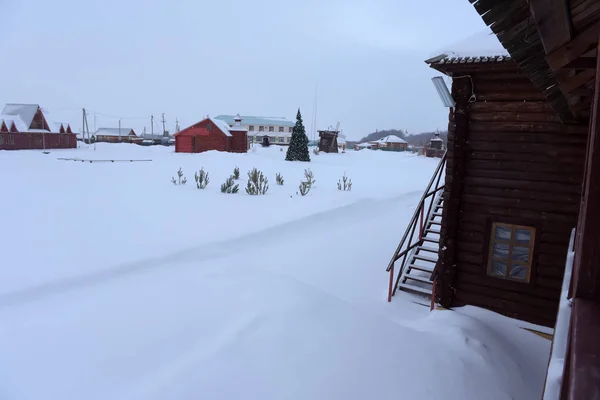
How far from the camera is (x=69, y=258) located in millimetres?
7301

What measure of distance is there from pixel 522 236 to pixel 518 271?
23.2 inches

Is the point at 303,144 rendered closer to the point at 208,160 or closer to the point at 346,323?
the point at 208,160

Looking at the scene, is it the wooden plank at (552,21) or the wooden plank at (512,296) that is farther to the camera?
the wooden plank at (512,296)

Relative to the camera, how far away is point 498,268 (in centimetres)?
633

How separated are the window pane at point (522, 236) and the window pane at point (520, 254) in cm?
12

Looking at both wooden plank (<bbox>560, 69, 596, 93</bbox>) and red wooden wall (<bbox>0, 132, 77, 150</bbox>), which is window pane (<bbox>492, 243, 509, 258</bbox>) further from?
red wooden wall (<bbox>0, 132, 77, 150</bbox>)

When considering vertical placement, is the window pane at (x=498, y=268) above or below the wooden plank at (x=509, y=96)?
below

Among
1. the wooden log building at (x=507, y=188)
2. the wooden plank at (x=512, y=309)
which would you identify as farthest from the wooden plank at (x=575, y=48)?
the wooden plank at (x=512, y=309)

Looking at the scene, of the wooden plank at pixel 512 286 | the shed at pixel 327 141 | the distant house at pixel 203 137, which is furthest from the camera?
the shed at pixel 327 141

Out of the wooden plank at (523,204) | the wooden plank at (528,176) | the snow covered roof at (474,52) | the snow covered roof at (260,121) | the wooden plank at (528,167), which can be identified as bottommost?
the wooden plank at (523,204)

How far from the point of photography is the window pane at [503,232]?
623 cm

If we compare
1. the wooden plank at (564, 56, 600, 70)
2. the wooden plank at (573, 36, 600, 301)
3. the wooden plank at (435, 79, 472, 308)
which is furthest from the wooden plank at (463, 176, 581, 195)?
the wooden plank at (573, 36, 600, 301)

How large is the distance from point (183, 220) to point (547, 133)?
8655 mm

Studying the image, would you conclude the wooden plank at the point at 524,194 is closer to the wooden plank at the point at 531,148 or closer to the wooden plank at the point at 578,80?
the wooden plank at the point at 531,148
